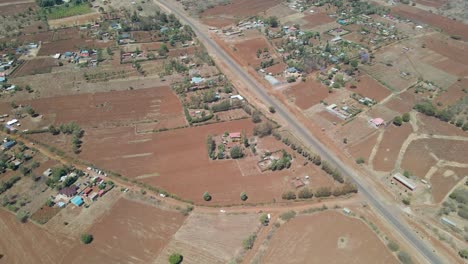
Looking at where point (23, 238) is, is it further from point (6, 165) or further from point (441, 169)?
point (441, 169)

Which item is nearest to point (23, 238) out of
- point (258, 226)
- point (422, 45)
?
point (258, 226)

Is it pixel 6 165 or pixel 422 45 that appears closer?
pixel 6 165

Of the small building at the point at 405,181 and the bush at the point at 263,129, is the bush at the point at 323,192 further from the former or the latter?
the bush at the point at 263,129

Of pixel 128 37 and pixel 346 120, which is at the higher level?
pixel 128 37

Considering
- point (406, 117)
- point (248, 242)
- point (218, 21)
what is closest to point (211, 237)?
point (248, 242)

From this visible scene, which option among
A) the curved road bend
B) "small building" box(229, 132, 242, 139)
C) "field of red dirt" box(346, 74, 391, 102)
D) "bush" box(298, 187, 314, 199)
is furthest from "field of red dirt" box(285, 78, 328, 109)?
"bush" box(298, 187, 314, 199)

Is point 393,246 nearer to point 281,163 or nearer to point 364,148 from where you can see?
point 281,163
